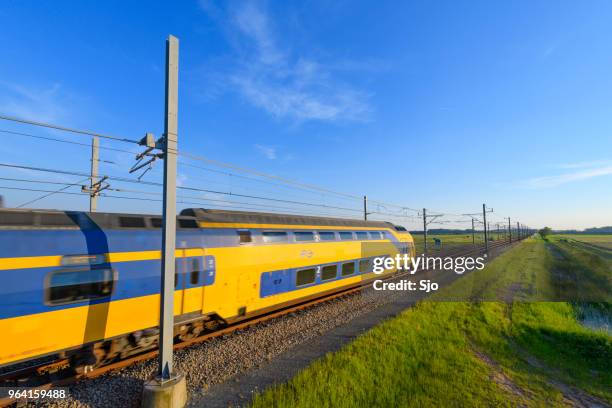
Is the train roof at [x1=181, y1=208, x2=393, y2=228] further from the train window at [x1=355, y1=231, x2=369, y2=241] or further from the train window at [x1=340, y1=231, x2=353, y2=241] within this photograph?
the train window at [x1=355, y1=231, x2=369, y2=241]

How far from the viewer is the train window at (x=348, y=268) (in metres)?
16.3

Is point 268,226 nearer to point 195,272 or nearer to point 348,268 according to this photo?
point 195,272

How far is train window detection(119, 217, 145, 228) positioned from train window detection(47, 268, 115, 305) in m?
1.35

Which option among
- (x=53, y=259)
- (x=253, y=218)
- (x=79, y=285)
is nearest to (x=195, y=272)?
(x=79, y=285)

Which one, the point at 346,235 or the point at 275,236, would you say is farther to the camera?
the point at 346,235

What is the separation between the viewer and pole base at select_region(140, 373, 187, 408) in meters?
6.29

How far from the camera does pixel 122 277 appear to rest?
26.0ft

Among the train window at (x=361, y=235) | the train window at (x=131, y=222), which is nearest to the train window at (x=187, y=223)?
the train window at (x=131, y=222)

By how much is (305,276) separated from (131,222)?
25.6 feet

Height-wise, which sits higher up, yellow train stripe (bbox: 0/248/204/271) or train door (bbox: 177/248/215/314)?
yellow train stripe (bbox: 0/248/204/271)

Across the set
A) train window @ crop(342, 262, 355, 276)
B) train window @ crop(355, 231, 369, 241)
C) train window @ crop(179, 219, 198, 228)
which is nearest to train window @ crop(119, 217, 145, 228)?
train window @ crop(179, 219, 198, 228)

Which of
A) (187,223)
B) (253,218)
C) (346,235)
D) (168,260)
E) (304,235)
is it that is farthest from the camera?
(346,235)

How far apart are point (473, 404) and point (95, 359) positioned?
969 cm

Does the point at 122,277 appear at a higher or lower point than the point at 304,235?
lower
